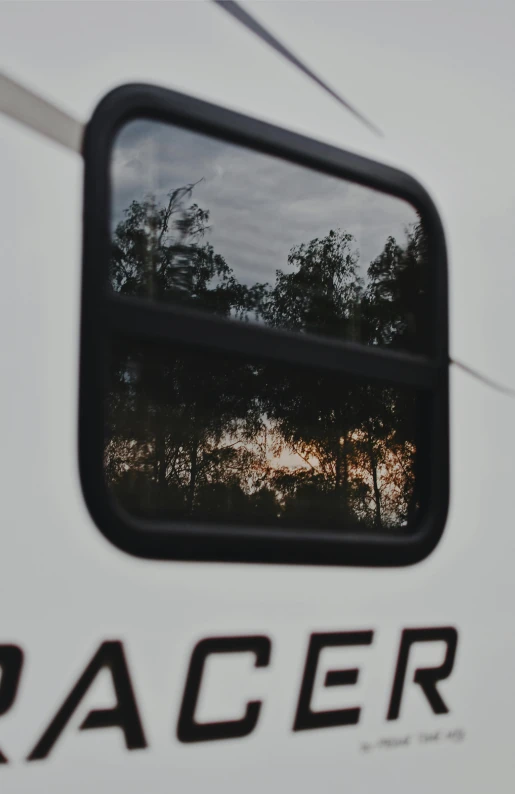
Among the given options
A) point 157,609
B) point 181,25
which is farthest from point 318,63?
point 157,609

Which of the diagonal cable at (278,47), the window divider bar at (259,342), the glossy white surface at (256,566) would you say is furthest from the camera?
the diagonal cable at (278,47)

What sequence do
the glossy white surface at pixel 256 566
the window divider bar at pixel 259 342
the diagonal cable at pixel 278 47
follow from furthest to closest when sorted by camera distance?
the diagonal cable at pixel 278 47 < the window divider bar at pixel 259 342 < the glossy white surface at pixel 256 566

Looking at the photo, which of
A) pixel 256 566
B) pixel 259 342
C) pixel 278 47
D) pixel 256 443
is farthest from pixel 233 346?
pixel 278 47

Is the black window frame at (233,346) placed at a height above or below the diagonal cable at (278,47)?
below

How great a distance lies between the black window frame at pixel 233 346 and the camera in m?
1.20

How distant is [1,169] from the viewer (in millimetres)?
1131

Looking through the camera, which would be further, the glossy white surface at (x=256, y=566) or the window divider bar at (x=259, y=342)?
the window divider bar at (x=259, y=342)

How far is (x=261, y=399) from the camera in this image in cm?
143

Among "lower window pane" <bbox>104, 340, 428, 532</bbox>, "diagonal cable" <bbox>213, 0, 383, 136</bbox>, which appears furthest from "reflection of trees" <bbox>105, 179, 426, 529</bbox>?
"diagonal cable" <bbox>213, 0, 383, 136</bbox>

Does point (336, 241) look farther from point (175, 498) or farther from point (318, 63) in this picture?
point (175, 498)

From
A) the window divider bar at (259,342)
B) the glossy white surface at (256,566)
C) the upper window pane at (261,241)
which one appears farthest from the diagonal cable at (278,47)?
the window divider bar at (259,342)

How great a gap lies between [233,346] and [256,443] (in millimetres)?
182

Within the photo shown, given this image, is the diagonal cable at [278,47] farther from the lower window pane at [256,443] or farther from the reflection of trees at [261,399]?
the lower window pane at [256,443]

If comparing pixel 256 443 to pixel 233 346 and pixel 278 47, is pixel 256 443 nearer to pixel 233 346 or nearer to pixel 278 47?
pixel 233 346
